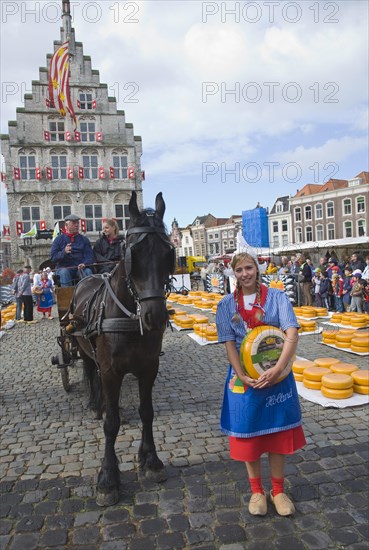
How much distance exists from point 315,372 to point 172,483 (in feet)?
10.1

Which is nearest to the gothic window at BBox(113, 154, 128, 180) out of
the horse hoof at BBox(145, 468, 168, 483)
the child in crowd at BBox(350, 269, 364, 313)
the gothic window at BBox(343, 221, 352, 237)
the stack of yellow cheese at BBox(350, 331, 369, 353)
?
the gothic window at BBox(343, 221, 352, 237)

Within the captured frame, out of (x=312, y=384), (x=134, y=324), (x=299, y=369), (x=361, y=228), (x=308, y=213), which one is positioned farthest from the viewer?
(x=308, y=213)

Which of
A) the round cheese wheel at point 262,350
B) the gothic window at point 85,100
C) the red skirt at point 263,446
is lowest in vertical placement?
the red skirt at point 263,446

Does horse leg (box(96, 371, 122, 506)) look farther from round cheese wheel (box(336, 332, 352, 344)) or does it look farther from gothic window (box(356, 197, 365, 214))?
gothic window (box(356, 197, 365, 214))

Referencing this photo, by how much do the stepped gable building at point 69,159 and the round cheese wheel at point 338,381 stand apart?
3345cm

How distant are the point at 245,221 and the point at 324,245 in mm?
34710

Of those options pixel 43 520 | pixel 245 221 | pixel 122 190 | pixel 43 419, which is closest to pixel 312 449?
pixel 43 520

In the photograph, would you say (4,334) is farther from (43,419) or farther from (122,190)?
(122,190)

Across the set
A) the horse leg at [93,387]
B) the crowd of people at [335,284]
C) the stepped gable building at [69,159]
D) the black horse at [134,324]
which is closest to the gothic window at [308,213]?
the stepped gable building at [69,159]

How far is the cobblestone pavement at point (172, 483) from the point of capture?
8.97 ft

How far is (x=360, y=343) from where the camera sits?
298 inches

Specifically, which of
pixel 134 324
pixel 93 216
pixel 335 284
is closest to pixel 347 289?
pixel 335 284

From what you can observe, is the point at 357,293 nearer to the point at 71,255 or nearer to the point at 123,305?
the point at 71,255

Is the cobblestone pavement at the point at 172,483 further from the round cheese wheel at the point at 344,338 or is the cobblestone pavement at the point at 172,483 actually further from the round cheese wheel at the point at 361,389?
the round cheese wheel at the point at 344,338
